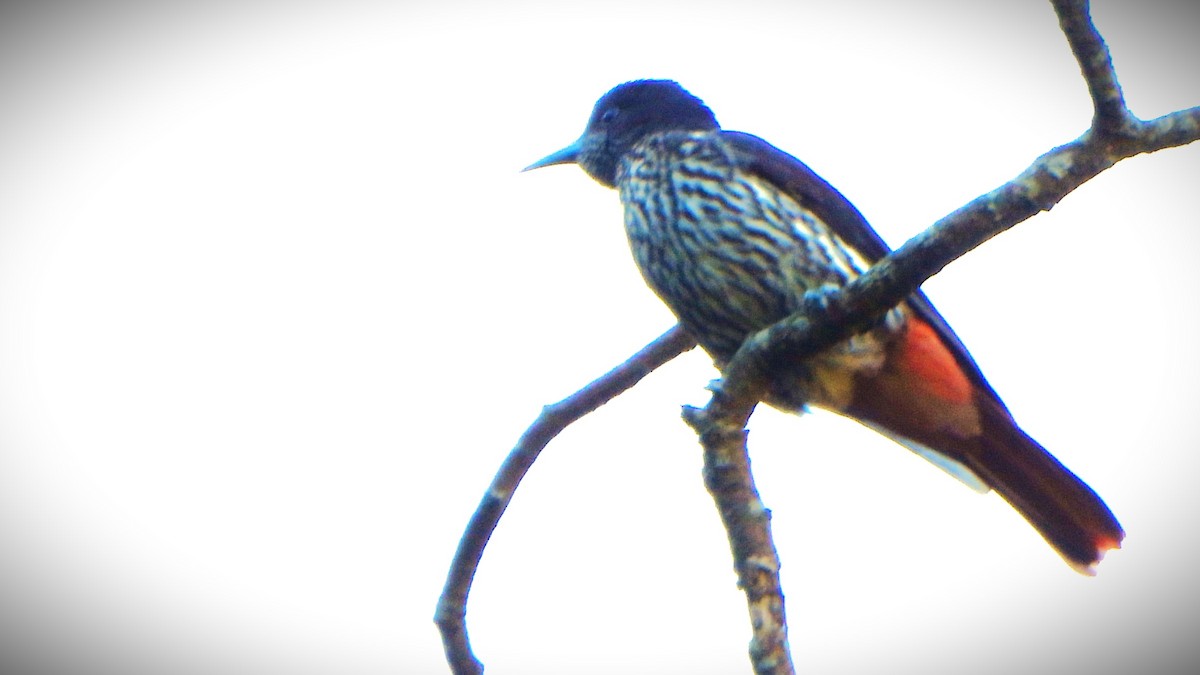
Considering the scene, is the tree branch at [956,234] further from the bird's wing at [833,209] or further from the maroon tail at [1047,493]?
the maroon tail at [1047,493]

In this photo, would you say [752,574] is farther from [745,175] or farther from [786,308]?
[745,175]

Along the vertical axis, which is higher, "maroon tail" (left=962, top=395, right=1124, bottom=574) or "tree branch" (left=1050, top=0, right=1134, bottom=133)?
"tree branch" (left=1050, top=0, right=1134, bottom=133)

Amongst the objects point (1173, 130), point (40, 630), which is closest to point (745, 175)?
point (1173, 130)

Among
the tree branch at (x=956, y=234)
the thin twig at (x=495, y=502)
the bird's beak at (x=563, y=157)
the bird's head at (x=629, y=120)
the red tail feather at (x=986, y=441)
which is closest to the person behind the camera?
the tree branch at (x=956, y=234)

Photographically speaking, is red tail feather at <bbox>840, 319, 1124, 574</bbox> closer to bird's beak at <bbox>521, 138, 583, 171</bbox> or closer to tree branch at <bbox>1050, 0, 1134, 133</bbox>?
tree branch at <bbox>1050, 0, 1134, 133</bbox>

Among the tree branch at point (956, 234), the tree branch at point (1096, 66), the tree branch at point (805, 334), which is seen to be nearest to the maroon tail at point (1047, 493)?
the tree branch at point (805, 334)

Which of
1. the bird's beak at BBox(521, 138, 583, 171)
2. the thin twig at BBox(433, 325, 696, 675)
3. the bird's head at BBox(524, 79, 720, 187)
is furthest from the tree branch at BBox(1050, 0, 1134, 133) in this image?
the bird's beak at BBox(521, 138, 583, 171)
